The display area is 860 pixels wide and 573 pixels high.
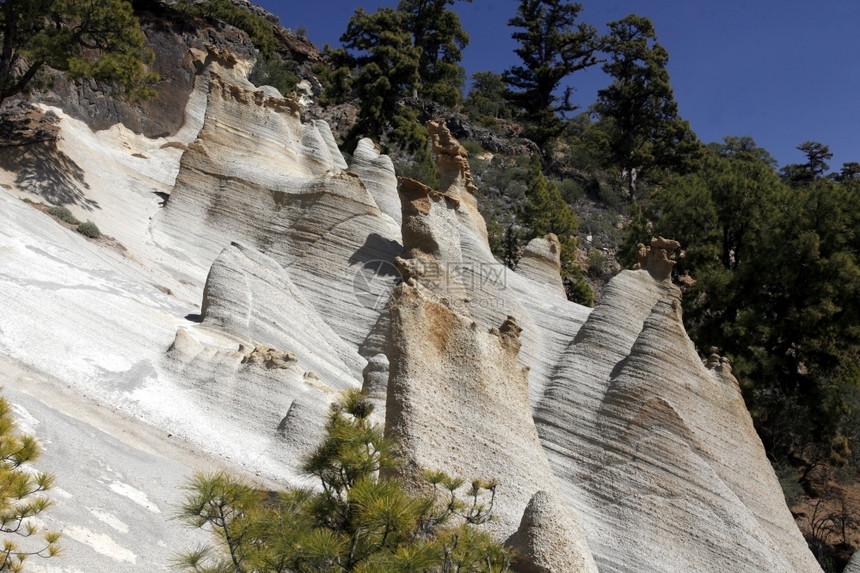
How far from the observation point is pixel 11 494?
4.44 m

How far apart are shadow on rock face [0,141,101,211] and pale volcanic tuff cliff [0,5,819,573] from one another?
5 centimetres

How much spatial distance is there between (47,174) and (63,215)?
6.10 feet

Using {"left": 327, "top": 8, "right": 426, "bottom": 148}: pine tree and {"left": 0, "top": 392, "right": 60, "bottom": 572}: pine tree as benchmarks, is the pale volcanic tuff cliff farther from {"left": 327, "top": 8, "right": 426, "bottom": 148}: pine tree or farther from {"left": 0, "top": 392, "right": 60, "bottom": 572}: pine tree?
{"left": 327, "top": 8, "right": 426, "bottom": 148}: pine tree

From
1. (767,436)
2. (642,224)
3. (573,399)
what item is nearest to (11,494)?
(573,399)

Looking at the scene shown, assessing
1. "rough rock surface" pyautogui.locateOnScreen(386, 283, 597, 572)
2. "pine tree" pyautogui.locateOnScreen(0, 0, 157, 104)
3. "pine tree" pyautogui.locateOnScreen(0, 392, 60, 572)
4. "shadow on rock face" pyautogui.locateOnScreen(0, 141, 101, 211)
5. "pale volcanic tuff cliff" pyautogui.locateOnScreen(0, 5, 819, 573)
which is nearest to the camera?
"pine tree" pyautogui.locateOnScreen(0, 392, 60, 572)

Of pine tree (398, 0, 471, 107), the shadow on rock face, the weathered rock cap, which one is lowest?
the shadow on rock face

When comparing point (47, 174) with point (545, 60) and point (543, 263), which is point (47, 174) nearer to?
point (543, 263)

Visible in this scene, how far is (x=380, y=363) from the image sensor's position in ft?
30.7

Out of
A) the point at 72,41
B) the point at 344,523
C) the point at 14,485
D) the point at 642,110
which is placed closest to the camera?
the point at 14,485

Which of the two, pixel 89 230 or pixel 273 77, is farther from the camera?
pixel 273 77

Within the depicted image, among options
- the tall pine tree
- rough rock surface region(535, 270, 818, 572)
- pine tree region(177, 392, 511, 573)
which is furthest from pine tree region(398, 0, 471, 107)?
pine tree region(177, 392, 511, 573)

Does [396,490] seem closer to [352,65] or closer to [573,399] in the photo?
[573,399]

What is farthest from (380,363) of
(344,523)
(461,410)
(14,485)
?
(14,485)

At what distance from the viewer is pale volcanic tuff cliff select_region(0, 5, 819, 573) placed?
23.1 feet
